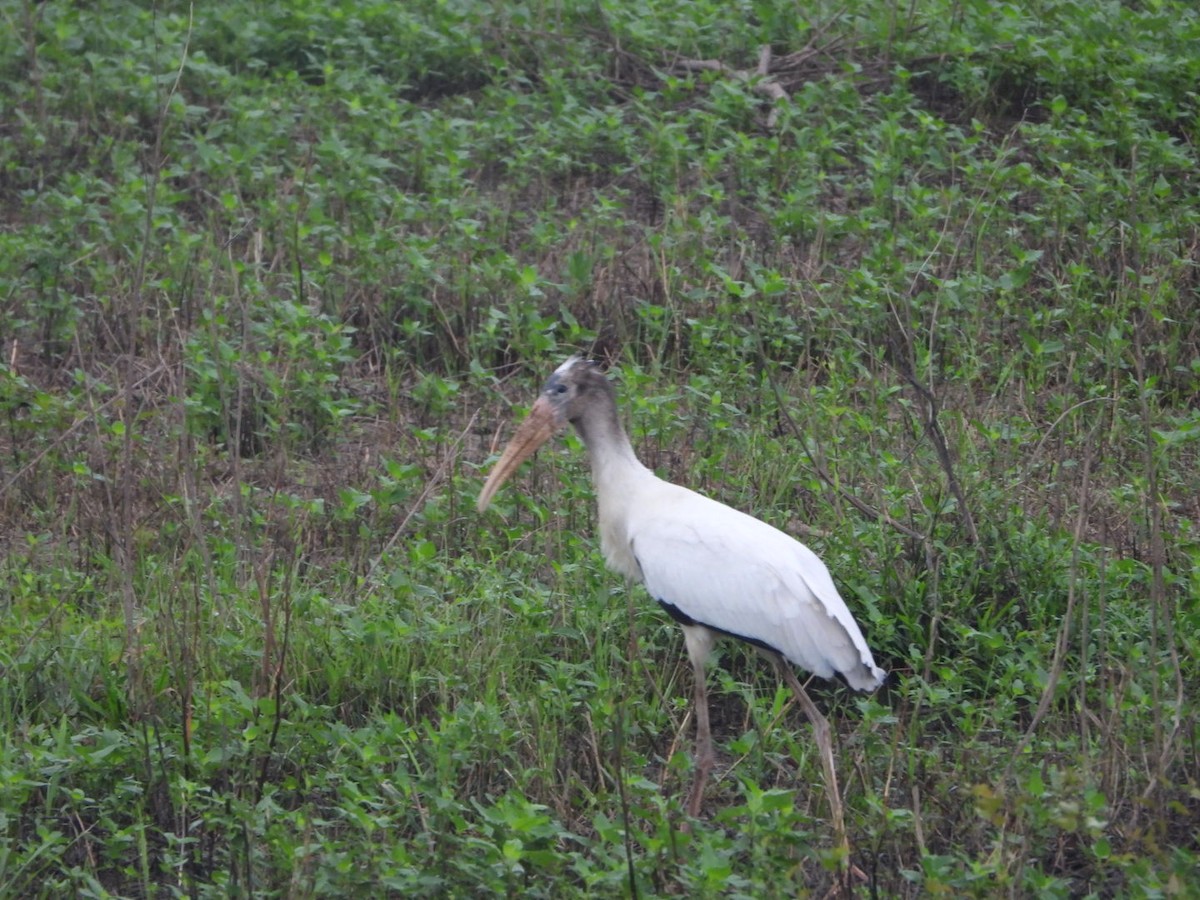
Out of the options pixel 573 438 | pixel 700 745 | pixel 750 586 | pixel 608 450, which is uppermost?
pixel 608 450

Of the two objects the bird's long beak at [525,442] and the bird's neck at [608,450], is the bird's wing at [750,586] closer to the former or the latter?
the bird's neck at [608,450]

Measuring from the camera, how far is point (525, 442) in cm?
523

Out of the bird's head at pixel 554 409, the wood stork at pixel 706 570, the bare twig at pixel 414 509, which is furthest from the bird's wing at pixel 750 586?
the bare twig at pixel 414 509

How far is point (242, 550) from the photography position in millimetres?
4945

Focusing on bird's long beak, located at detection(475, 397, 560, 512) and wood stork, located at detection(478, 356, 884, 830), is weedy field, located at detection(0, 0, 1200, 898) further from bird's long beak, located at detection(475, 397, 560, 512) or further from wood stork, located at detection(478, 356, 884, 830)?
bird's long beak, located at detection(475, 397, 560, 512)

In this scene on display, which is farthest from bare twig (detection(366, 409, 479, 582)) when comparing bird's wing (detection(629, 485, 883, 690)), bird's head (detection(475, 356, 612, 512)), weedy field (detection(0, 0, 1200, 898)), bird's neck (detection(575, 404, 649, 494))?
bird's wing (detection(629, 485, 883, 690))

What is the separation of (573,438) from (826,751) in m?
1.87

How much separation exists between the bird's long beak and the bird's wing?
50 centimetres

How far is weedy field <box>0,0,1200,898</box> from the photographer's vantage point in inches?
156

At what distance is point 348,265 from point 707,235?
5.04 ft

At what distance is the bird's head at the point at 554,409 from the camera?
5121 mm

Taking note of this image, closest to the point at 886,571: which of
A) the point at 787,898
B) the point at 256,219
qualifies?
the point at 787,898

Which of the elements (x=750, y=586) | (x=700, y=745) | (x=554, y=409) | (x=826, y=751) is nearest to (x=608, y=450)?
(x=554, y=409)

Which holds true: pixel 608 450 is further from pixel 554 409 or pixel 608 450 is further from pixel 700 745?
pixel 700 745
